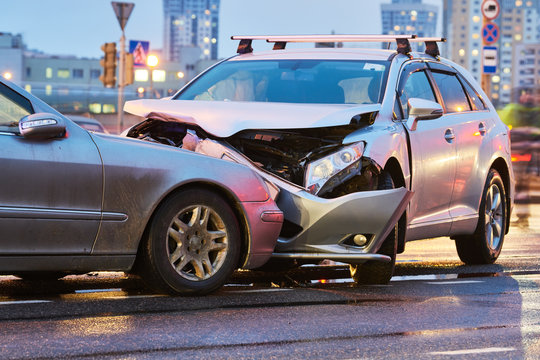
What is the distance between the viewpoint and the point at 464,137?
31.4ft

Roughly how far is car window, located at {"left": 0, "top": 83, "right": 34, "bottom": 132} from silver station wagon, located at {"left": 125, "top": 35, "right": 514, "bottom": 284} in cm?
139

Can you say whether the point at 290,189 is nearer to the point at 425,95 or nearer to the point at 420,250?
the point at 425,95

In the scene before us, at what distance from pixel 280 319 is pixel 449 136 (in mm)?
3348

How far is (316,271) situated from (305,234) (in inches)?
62.0

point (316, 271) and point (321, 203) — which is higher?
point (321, 203)

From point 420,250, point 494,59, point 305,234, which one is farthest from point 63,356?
point 494,59

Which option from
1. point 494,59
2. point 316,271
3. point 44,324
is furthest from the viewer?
point 494,59

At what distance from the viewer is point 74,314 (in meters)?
6.39

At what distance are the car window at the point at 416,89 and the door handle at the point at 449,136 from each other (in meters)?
0.37

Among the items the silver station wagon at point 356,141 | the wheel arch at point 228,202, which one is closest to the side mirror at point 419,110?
the silver station wagon at point 356,141

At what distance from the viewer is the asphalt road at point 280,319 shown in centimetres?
550

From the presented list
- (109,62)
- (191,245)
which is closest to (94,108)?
Answer: (109,62)

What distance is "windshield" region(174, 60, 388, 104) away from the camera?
8.81 meters

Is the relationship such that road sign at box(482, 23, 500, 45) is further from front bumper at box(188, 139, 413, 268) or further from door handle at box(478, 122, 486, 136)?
front bumper at box(188, 139, 413, 268)
